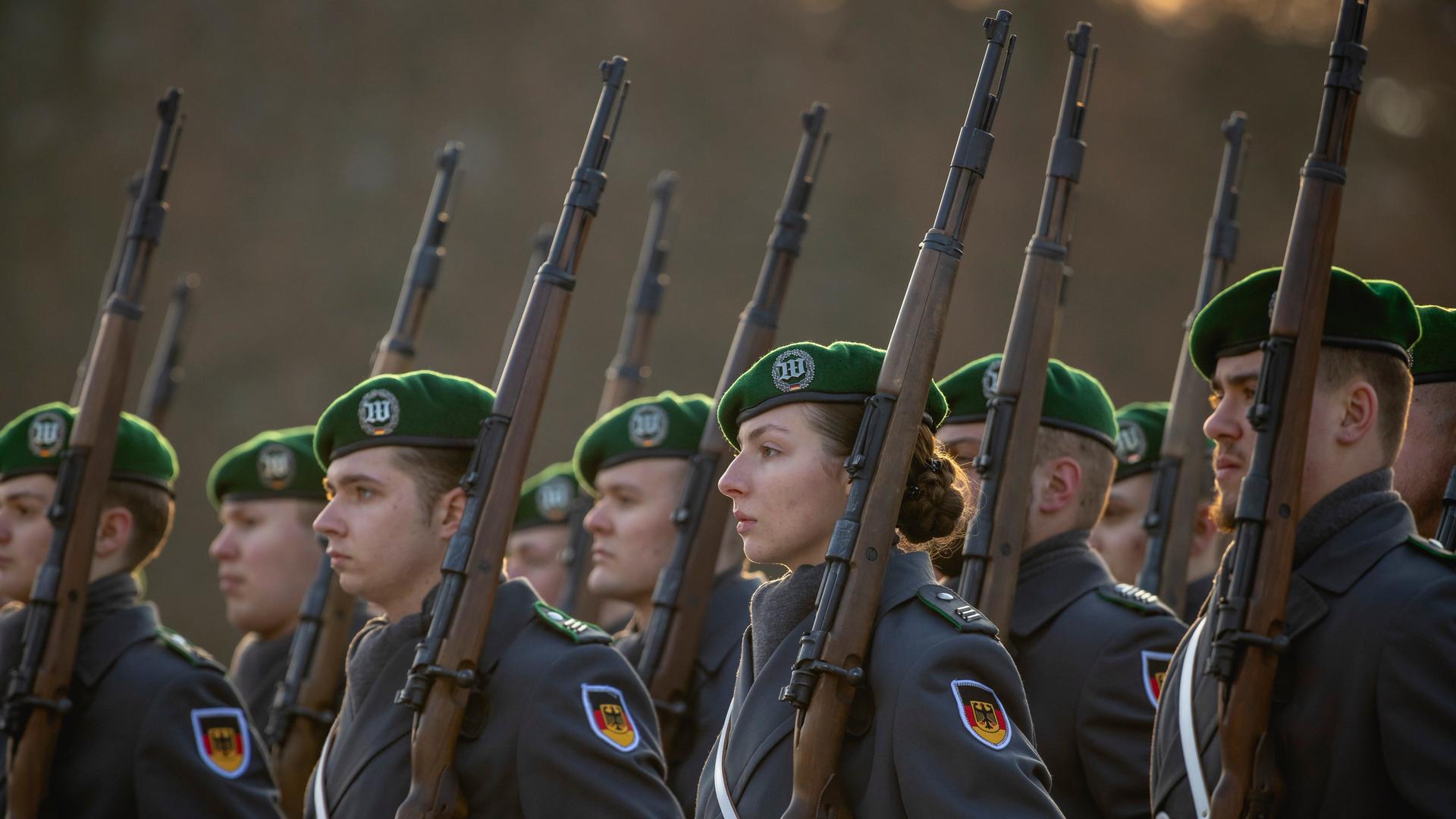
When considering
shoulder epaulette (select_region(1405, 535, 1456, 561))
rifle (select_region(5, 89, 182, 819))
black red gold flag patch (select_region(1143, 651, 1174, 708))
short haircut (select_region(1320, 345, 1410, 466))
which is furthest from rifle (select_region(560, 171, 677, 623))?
shoulder epaulette (select_region(1405, 535, 1456, 561))

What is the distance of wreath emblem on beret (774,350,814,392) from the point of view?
339 cm

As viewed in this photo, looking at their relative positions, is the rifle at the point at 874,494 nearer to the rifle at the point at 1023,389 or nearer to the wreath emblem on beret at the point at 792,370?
the wreath emblem on beret at the point at 792,370

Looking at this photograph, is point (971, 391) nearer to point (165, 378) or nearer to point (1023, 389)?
point (1023, 389)

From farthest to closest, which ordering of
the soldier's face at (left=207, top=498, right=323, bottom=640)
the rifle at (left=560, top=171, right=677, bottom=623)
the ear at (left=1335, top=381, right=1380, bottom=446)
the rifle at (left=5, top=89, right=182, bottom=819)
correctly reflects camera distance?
the rifle at (left=560, top=171, right=677, bottom=623) → the soldier's face at (left=207, top=498, right=323, bottom=640) → the rifle at (left=5, top=89, right=182, bottom=819) → the ear at (left=1335, top=381, right=1380, bottom=446)

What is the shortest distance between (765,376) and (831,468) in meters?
0.26

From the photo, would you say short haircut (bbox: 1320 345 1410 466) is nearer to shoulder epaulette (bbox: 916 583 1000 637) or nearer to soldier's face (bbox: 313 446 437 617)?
shoulder epaulette (bbox: 916 583 1000 637)

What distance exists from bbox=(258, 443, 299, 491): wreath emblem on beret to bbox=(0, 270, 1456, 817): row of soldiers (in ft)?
3.26

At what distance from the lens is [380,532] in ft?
13.9

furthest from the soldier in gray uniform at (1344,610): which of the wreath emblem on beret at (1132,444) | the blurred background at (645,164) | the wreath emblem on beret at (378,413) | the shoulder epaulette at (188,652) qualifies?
Answer: the blurred background at (645,164)

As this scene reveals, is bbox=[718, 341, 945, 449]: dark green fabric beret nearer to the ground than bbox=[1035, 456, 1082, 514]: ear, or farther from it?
nearer to the ground

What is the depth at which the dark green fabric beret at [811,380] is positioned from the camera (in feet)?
11.1

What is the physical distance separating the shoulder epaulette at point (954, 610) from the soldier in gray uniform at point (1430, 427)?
1.23m

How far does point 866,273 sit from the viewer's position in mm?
13242

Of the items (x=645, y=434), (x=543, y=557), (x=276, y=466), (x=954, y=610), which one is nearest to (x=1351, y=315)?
(x=954, y=610)
